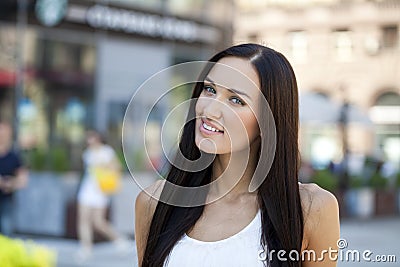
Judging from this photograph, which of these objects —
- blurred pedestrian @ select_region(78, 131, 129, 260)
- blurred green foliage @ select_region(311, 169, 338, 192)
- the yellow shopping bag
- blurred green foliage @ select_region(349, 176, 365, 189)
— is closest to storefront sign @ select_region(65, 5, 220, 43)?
blurred green foliage @ select_region(311, 169, 338, 192)

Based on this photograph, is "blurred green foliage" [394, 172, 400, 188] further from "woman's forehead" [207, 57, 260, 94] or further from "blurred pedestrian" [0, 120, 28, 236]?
"woman's forehead" [207, 57, 260, 94]

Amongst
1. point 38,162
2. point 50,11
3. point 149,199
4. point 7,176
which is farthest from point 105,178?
point 50,11

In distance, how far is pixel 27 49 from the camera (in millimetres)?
19672

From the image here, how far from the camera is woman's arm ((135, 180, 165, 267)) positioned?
7.18ft

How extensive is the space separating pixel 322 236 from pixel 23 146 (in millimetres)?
16963

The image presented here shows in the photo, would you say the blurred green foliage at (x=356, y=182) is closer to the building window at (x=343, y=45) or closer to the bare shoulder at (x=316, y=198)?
the bare shoulder at (x=316, y=198)

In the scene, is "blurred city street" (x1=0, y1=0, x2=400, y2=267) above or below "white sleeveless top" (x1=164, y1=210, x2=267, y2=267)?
below

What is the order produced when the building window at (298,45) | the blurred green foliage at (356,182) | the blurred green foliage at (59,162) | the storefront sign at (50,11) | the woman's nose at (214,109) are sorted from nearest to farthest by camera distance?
the woman's nose at (214,109) < the blurred green foliage at (59,162) < the blurred green foliage at (356,182) < the storefront sign at (50,11) < the building window at (298,45)

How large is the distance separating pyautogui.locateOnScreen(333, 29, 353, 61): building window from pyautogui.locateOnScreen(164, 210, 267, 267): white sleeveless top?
126 ft

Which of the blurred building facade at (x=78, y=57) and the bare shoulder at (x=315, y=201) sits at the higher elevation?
the bare shoulder at (x=315, y=201)

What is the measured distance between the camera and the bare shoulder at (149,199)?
85.8 inches

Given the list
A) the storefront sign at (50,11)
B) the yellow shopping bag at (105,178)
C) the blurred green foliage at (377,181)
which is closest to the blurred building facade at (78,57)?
the storefront sign at (50,11)

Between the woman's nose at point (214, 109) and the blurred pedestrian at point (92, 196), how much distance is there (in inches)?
320

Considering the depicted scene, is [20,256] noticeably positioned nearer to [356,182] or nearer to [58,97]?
[356,182]
